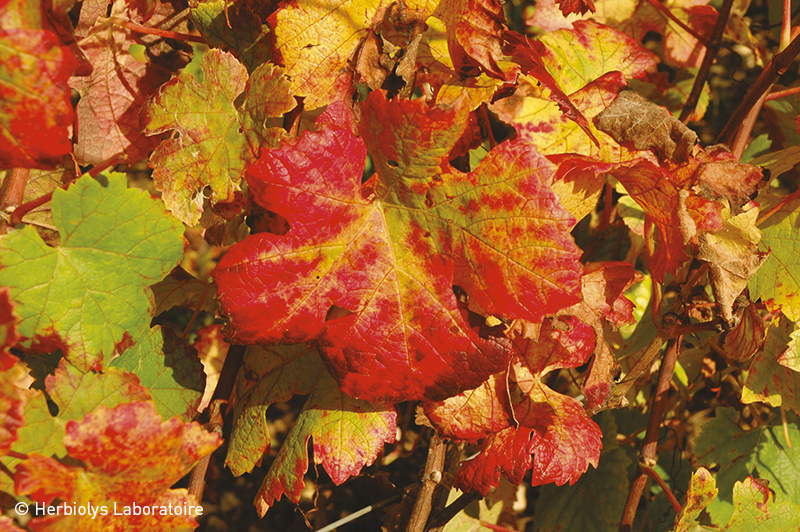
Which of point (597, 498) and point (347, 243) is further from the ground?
point (347, 243)

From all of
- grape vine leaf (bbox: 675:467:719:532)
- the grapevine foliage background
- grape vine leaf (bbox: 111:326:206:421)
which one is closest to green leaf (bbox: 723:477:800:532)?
the grapevine foliage background

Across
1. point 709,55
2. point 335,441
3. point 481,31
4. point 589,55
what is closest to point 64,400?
point 335,441

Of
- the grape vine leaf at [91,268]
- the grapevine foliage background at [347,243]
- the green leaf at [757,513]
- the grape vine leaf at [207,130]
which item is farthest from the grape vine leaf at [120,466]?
the green leaf at [757,513]

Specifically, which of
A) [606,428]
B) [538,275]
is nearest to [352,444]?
[538,275]

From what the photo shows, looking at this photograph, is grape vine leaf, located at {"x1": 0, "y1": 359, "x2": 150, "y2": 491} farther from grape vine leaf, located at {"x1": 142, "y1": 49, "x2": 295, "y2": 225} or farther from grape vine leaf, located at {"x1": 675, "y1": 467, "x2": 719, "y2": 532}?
grape vine leaf, located at {"x1": 675, "y1": 467, "x2": 719, "y2": 532}

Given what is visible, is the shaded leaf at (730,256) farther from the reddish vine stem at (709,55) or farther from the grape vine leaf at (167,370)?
the grape vine leaf at (167,370)

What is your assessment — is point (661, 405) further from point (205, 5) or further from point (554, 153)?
point (205, 5)

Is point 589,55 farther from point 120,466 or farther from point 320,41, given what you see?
point 120,466
